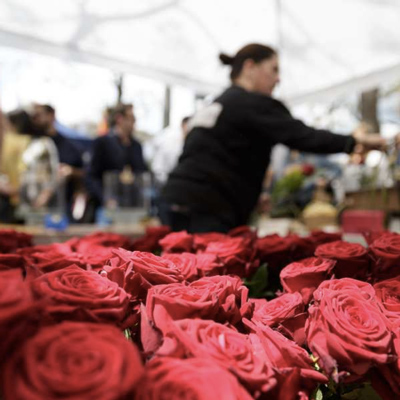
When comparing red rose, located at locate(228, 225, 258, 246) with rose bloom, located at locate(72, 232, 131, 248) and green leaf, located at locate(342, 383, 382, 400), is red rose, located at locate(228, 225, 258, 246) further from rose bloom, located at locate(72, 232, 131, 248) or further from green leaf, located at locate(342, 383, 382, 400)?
green leaf, located at locate(342, 383, 382, 400)

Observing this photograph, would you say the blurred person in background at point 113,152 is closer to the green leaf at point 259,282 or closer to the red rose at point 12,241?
the red rose at point 12,241

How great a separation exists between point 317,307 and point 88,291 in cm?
24

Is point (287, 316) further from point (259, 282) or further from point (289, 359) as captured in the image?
point (259, 282)

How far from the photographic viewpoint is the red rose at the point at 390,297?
0.50 metres

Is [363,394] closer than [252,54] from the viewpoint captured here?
Yes

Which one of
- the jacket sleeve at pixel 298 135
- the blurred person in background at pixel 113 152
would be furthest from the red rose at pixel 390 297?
the blurred person in background at pixel 113 152

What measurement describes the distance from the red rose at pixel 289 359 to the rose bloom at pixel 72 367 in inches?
6.1

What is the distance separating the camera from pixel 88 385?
0.29 metres

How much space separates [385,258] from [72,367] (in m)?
0.52

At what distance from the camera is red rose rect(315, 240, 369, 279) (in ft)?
2.24

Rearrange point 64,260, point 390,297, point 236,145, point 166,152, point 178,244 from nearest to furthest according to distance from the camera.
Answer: point 390,297, point 64,260, point 178,244, point 236,145, point 166,152

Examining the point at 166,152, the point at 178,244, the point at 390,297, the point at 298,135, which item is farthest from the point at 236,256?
the point at 166,152

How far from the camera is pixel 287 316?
52 centimetres

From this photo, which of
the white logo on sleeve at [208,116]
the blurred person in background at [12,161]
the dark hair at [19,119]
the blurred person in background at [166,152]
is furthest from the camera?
the blurred person in background at [166,152]
